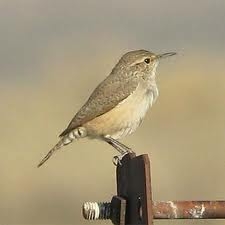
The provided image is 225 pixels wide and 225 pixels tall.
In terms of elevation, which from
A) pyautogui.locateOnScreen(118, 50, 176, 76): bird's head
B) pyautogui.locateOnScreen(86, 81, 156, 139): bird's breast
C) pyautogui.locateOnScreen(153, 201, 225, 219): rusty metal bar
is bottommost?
pyautogui.locateOnScreen(153, 201, 225, 219): rusty metal bar

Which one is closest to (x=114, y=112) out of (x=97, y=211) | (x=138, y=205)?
(x=97, y=211)

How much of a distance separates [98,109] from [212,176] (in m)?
4.35

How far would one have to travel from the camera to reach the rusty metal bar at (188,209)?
340cm

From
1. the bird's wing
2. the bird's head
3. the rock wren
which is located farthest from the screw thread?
the bird's head

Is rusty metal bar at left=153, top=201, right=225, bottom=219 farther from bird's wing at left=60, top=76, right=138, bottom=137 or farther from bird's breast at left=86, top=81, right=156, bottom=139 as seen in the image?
bird's wing at left=60, top=76, right=138, bottom=137

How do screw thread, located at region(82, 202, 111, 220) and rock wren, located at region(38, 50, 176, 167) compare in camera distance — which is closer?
screw thread, located at region(82, 202, 111, 220)

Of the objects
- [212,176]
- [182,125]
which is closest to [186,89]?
[182,125]

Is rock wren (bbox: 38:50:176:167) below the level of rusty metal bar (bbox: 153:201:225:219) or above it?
above

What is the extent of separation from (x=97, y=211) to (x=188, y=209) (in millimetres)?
307

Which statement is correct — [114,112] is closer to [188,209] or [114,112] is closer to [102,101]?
Answer: [102,101]

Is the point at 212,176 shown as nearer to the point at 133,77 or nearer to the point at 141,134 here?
the point at 141,134

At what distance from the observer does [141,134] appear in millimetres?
13672

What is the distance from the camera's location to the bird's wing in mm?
6949

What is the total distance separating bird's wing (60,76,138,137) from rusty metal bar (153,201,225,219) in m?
3.47
